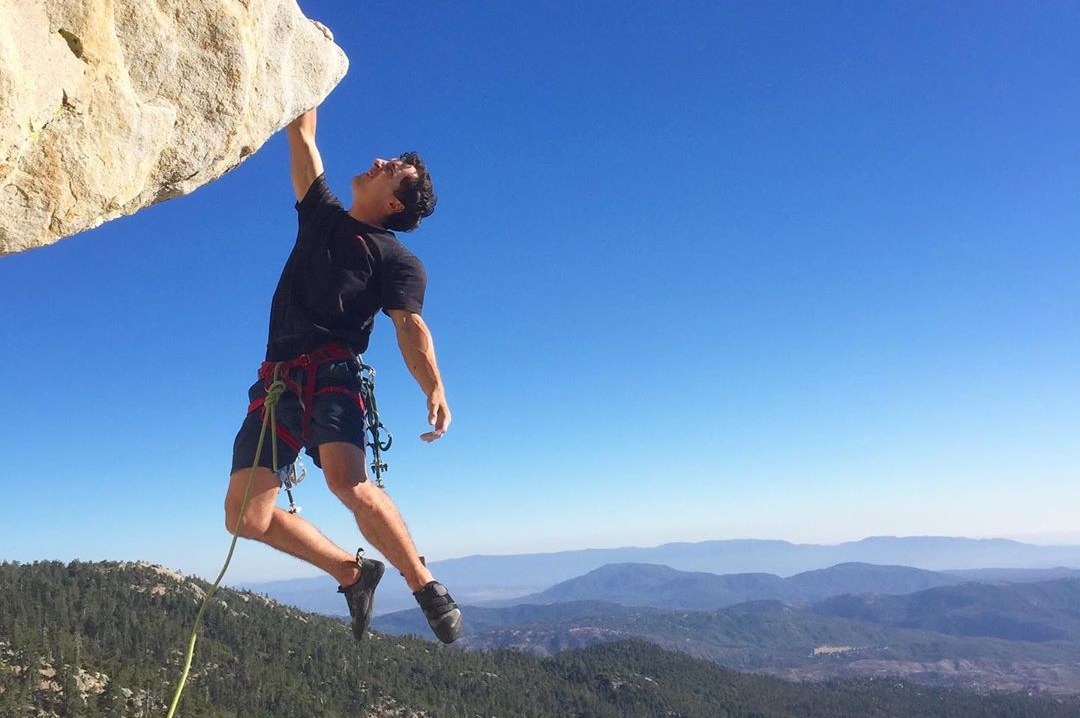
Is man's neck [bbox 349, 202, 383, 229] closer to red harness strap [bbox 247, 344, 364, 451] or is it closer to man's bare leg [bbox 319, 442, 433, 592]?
red harness strap [bbox 247, 344, 364, 451]

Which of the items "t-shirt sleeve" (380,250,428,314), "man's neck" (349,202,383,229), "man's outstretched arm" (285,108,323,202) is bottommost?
"t-shirt sleeve" (380,250,428,314)

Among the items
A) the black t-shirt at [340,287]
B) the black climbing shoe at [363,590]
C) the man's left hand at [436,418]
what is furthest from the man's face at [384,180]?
the black climbing shoe at [363,590]

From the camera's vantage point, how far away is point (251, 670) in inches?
3610

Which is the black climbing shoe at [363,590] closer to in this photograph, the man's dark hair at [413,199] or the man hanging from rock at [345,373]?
the man hanging from rock at [345,373]

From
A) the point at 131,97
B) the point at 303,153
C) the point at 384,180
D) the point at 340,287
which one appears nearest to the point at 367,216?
the point at 384,180

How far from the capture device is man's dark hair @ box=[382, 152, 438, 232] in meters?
4.90

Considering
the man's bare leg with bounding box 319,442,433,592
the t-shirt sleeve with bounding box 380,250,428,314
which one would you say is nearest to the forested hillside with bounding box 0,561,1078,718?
the man's bare leg with bounding box 319,442,433,592

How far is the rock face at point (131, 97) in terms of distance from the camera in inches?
143

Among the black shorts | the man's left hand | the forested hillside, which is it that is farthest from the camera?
the forested hillside

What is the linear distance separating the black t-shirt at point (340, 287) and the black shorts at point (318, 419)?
0.22 meters

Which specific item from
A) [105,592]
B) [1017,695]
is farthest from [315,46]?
[1017,695]

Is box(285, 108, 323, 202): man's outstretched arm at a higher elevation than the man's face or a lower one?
higher

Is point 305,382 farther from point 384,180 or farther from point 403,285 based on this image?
point 384,180

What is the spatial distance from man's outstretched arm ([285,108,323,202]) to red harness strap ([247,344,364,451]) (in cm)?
128
